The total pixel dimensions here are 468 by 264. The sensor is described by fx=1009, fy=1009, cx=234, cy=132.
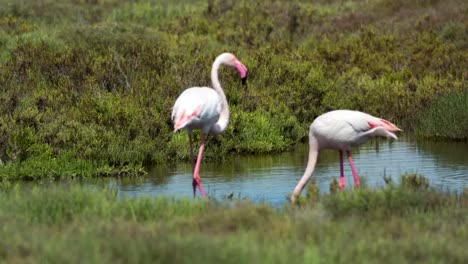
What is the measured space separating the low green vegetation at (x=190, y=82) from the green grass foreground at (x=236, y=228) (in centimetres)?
652

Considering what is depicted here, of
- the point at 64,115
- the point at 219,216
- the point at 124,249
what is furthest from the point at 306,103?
the point at 124,249

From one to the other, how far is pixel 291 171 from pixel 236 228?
7.43m

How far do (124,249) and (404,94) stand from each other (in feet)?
52.6

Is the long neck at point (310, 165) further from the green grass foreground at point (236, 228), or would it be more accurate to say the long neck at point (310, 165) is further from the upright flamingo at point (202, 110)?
the green grass foreground at point (236, 228)

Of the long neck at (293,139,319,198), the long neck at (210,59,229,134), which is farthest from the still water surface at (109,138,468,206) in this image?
the long neck at (210,59,229,134)

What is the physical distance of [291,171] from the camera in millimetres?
15672

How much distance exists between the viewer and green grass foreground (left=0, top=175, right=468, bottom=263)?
675 cm

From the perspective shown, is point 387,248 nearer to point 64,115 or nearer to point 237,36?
point 64,115

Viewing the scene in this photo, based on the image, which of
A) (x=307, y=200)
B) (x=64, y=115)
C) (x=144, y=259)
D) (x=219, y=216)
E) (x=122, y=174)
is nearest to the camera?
(x=144, y=259)

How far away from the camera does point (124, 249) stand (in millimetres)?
6797

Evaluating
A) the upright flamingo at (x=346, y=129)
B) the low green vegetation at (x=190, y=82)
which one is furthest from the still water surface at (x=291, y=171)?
the low green vegetation at (x=190, y=82)

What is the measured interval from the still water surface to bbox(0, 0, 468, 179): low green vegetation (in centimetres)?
73

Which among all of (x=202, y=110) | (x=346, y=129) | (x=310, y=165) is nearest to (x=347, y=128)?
(x=346, y=129)

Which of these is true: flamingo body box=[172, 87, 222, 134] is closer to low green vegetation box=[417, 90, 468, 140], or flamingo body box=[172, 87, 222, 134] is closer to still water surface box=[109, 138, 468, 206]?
still water surface box=[109, 138, 468, 206]
